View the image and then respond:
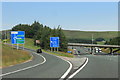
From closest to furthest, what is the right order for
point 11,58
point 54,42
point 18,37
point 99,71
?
point 99,71, point 11,58, point 18,37, point 54,42

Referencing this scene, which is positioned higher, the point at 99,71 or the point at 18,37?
the point at 18,37

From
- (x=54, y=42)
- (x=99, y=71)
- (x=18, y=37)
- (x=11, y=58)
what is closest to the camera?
(x=99, y=71)

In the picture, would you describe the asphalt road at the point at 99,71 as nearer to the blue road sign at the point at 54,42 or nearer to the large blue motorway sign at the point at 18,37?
the large blue motorway sign at the point at 18,37

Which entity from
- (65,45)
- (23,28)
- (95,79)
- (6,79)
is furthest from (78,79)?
(23,28)

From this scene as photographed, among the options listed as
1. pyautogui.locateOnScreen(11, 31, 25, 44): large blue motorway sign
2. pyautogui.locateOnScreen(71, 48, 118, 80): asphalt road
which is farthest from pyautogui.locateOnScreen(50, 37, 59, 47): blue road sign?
pyautogui.locateOnScreen(71, 48, 118, 80): asphalt road

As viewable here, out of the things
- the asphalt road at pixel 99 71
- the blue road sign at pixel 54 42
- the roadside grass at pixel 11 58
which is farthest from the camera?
the blue road sign at pixel 54 42

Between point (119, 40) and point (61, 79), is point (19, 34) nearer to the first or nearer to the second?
point (61, 79)

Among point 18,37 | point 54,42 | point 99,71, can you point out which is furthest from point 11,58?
point 54,42

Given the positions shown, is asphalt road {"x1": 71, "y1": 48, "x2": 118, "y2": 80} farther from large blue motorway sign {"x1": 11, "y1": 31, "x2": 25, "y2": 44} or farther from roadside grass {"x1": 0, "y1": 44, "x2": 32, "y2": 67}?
large blue motorway sign {"x1": 11, "y1": 31, "x2": 25, "y2": 44}

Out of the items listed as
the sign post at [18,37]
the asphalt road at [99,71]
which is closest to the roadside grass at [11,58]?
the asphalt road at [99,71]

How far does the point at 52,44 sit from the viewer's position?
228ft

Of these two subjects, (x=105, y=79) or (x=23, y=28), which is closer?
(x=105, y=79)

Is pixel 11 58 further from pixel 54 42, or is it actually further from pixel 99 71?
pixel 54 42

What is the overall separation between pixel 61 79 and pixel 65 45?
96.3 m
